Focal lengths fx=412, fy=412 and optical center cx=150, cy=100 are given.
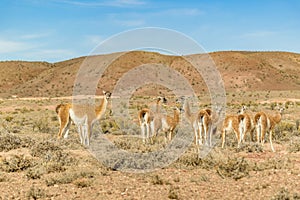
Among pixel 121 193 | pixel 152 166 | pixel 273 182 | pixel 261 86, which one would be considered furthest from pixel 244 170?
pixel 261 86

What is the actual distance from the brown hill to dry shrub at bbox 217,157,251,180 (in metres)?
58.1

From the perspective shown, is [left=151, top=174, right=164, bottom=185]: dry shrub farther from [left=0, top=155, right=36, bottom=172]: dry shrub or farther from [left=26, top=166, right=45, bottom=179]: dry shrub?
[left=0, top=155, right=36, bottom=172]: dry shrub

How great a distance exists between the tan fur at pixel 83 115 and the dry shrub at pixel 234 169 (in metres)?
5.22

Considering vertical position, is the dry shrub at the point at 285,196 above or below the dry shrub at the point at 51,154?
below

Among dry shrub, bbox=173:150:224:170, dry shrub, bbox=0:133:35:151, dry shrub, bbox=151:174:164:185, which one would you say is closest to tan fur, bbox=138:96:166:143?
dry shrub, bbox=0:133:35:151

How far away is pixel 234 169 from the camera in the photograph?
8.97 metres

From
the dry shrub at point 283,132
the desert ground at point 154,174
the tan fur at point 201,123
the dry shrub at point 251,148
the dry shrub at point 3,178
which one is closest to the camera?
the desert ground at point 154,174

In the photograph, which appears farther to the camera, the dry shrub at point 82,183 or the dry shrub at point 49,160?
the dry shrub at point 49,160

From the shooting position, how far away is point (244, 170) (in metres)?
9.02

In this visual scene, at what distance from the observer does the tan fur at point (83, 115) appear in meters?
13.2

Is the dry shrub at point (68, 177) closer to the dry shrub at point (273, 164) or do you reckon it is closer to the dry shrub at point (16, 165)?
the dry shrub at point (16, 165)

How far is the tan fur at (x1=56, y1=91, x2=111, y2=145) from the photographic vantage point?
1317 centimetres

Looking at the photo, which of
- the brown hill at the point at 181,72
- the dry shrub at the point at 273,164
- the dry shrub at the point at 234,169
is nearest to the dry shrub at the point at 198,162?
the dry shrub at the point at 234,169

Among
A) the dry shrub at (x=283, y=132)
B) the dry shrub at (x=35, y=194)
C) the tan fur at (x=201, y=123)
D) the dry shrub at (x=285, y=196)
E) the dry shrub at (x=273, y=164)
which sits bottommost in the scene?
the dry shrub at (x=285, y=196)
